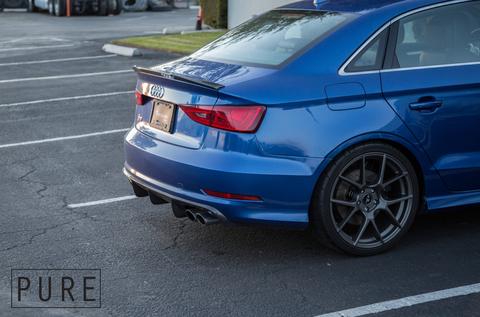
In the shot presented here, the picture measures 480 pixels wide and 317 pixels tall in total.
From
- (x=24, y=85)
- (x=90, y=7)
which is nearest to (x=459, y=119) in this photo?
(x=24, y=85)

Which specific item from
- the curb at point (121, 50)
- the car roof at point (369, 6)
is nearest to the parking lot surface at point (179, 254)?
the car roof at point (369, 6)

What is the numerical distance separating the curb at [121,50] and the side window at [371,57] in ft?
38.5

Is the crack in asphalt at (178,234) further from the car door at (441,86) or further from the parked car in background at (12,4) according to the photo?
the parked car in background at (12,4)

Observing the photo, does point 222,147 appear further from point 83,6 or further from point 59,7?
point 83,6

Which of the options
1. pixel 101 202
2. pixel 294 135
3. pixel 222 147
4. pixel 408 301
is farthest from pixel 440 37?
pixel 101 202

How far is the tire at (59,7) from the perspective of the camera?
2917 centimetres

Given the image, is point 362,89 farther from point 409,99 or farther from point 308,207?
point 308,207

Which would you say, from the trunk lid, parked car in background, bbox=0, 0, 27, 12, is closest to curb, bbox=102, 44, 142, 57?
the trunk lid

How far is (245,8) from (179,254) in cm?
1579

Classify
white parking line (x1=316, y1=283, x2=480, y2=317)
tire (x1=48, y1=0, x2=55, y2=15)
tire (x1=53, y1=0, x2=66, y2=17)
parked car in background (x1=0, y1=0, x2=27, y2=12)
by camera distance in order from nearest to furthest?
1. white parking line (x1=316, y1=283, x2=480, y2=317)
2. tire (x1=53, y1=0, x2=66, y2=17)
3. tire (x1=48, y1=0, x2=55, y2=15)
4. parked car in background (x1=0, y1=0, x2=27, y2=12)

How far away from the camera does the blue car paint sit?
5.11 metres

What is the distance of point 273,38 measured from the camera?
5848mm

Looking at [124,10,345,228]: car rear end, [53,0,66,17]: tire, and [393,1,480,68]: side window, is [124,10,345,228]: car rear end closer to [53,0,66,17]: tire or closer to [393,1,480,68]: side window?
[393,1,480,68]: side window

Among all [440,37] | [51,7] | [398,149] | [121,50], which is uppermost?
[440,37]
